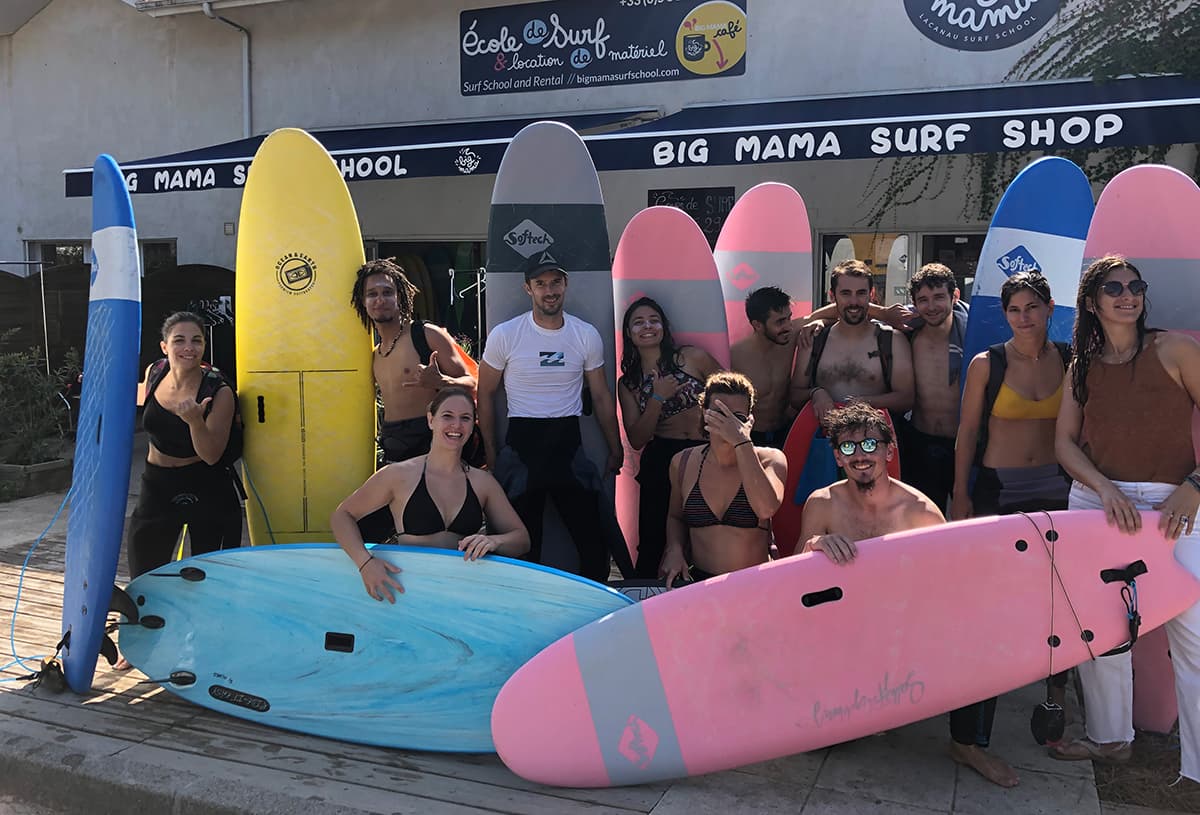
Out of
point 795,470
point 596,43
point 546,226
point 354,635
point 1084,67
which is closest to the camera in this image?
point 354,635

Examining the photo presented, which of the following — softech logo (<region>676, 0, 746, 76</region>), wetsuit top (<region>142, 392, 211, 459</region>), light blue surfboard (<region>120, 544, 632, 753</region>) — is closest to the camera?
light blue surfboard (<region>120, 544, 632, 753</region>)

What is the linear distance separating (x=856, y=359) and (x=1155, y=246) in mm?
1011

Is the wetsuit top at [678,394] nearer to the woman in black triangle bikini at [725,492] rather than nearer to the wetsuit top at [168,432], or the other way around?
the woman in black triangle bikini at [725,492]

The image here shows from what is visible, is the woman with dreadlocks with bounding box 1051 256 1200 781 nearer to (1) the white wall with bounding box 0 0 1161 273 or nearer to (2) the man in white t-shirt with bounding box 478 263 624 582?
(2) the man in white t-shirt with bounding box 478 263 624 582

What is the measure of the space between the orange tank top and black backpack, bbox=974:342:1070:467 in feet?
1.01

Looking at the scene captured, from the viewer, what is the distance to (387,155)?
6258 millimetres

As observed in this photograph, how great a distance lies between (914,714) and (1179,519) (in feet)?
2.85

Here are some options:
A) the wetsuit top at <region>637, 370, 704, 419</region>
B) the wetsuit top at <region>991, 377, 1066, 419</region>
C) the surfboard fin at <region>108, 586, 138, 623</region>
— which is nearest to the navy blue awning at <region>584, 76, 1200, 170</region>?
the wetsuit top at <region>637, 370, 704, 419</region>

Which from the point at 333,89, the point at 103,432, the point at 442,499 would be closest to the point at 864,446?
the point at 442,499

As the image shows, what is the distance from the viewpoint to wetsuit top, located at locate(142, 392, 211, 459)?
315cm

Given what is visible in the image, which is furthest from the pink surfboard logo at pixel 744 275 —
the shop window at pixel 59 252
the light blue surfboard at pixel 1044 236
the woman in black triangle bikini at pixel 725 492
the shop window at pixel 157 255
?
the shop window at pixel 59 252

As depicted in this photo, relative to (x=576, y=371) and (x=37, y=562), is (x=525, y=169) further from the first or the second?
(x=37, y=562)

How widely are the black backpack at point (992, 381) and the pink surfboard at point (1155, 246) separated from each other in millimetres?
377

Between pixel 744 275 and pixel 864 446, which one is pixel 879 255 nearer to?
pixel 744 275
